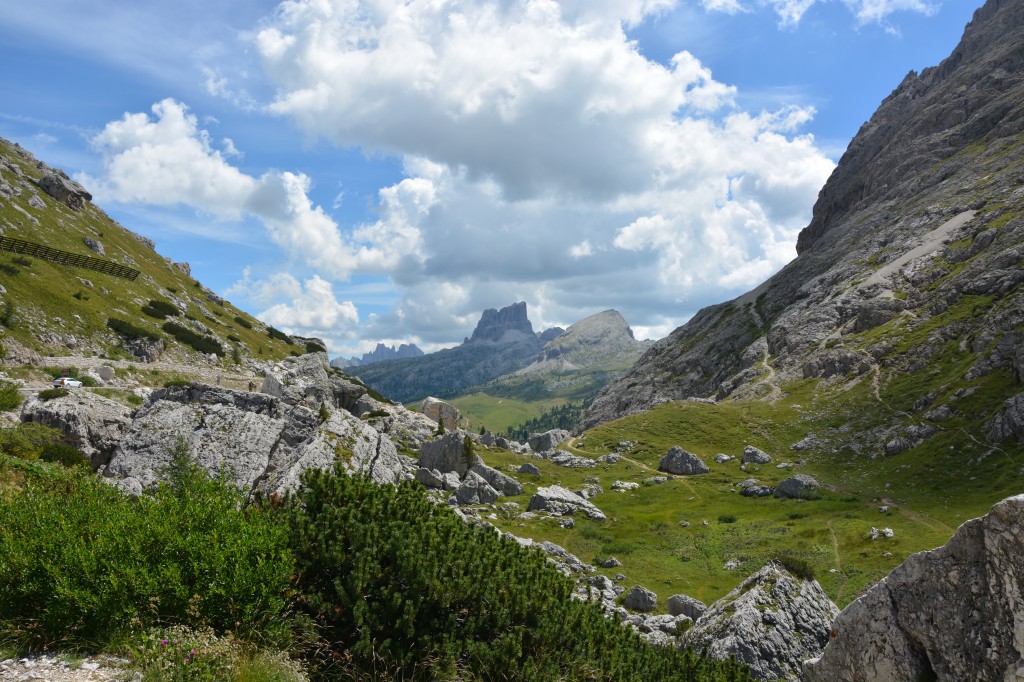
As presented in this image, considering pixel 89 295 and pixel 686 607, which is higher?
pixel 89 295

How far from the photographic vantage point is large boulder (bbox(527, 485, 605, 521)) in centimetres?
6512

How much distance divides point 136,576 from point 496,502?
56.0m

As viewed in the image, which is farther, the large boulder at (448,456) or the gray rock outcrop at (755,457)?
the gray rock outcrop at (755,457)

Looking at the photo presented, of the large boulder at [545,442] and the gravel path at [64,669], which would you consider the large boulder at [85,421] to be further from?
the large boulder at [545,442]

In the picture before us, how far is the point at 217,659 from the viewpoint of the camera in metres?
10.1

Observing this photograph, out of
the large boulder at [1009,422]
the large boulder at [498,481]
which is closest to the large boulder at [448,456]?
the large boulder at [498,481]

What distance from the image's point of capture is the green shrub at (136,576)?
423 inches

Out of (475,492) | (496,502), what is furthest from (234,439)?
(496,502)

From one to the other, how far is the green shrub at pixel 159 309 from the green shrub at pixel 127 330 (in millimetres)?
14459

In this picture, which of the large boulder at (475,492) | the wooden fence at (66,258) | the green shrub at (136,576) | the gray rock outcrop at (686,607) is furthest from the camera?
the wooden fence at (66,258)

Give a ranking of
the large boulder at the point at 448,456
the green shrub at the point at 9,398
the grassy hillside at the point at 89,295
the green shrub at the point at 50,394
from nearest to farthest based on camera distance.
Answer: the green shrub at the point at 9,398, the green shrub at the point at 50,394, the large boulder at the point at 448,456, the grassy hillside at the point at 89,295

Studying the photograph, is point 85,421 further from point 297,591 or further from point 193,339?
point 193,339

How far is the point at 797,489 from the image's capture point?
9019 centimetres

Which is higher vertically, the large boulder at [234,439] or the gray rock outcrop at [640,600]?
the large boulder at [234,439]
